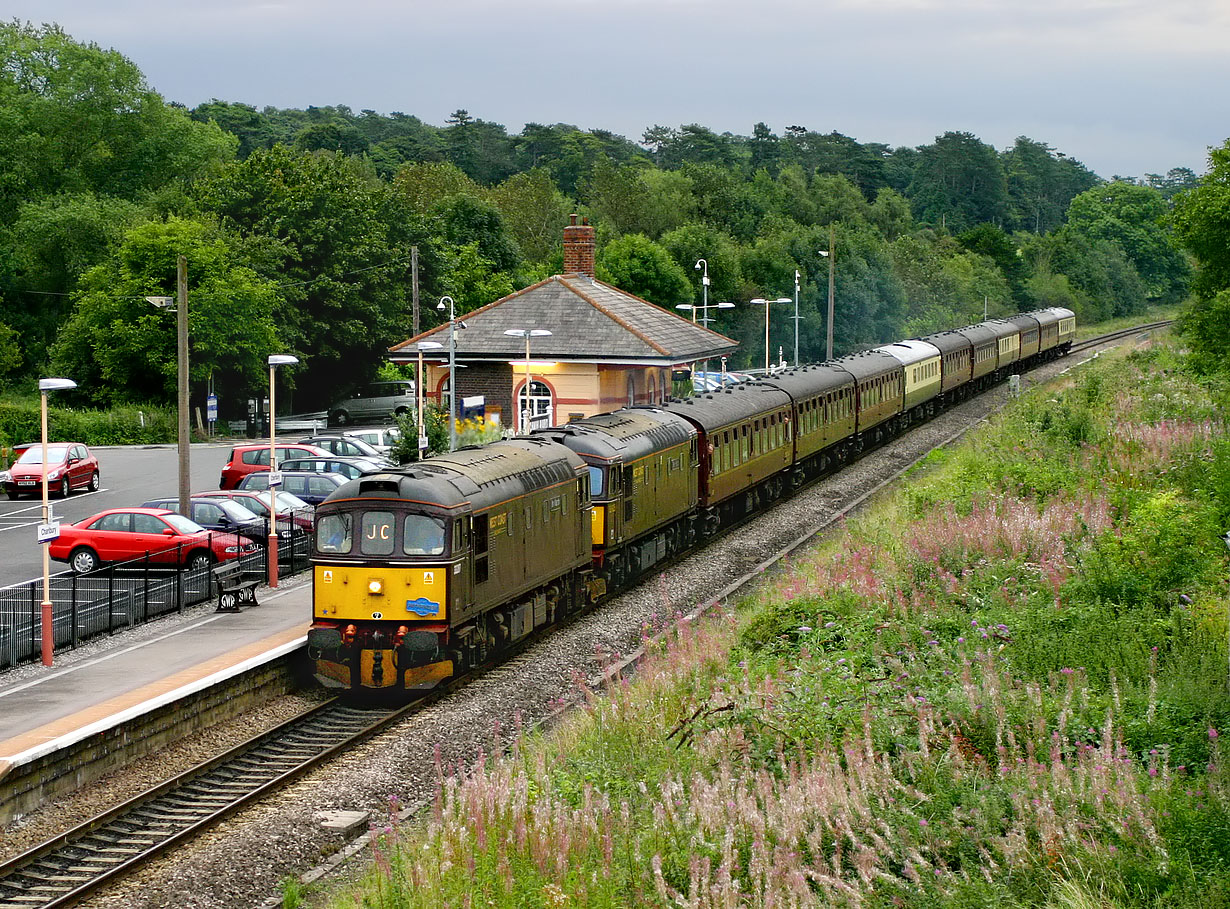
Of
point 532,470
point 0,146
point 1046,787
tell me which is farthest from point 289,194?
point 1046,787

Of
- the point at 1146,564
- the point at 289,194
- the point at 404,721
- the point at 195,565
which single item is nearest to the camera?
the point at 1146,564

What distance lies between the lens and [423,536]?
62.7 ft

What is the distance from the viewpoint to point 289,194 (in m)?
67.1

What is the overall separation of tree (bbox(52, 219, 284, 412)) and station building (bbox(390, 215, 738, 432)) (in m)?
13.7

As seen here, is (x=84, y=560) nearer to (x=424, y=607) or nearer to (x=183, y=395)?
(x=183, y=395)

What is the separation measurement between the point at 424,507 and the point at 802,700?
714 cm

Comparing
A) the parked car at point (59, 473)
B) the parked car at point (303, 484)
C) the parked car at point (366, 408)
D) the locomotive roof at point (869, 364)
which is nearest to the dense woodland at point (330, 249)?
the parked car at point (366, 408)

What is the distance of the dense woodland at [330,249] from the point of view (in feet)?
195

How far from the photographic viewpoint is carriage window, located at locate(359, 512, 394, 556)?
63.1ft

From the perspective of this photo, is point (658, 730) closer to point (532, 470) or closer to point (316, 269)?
point (532, 470)

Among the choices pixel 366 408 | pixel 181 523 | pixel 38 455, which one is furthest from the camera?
pixel 366 408

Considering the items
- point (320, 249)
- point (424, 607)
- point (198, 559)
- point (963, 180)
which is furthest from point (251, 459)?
point (963, 180)

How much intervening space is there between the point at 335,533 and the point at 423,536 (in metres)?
1.29

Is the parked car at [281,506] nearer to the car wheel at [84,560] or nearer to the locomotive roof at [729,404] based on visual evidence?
the car wheel at [84,560]
